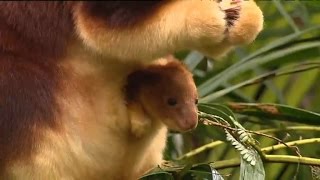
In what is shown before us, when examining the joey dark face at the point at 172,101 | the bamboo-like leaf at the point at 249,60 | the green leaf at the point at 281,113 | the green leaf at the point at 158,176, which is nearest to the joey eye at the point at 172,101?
the joey dark face at the point at 172,101

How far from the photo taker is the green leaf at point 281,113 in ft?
4.84

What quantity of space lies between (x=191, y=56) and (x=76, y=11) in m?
0.66

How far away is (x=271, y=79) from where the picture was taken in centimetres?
186

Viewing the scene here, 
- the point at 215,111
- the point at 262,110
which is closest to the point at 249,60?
the point at 262,110

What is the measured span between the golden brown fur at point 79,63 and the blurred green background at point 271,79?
0.81ft

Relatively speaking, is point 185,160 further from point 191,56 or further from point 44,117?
point 44,117

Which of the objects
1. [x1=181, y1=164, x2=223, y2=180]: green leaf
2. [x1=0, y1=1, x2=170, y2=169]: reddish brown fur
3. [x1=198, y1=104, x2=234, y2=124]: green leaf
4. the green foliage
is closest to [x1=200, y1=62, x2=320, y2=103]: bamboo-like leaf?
the green foliage

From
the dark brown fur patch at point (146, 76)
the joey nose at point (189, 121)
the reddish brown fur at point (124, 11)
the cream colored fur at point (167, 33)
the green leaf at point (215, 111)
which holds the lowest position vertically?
the green leaf at point (215, 111)

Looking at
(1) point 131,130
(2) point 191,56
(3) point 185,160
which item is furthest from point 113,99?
(2) point 191,56

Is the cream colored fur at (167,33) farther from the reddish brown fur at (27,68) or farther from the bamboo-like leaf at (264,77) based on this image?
the bamboo-like leaf at (264,77)

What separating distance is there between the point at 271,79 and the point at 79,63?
73 centimetres

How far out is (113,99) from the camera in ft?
4.03

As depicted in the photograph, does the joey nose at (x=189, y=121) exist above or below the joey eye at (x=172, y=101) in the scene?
below

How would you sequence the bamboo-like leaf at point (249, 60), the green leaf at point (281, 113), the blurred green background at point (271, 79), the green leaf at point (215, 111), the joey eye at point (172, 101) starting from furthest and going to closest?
the bamboo-like leaf at point (249, 60) → the blurred green background at point (271, 79) → the green leaf at point (281, 113) → the green leaf at point (215, 111) → the joey eye at point (172, 101)
